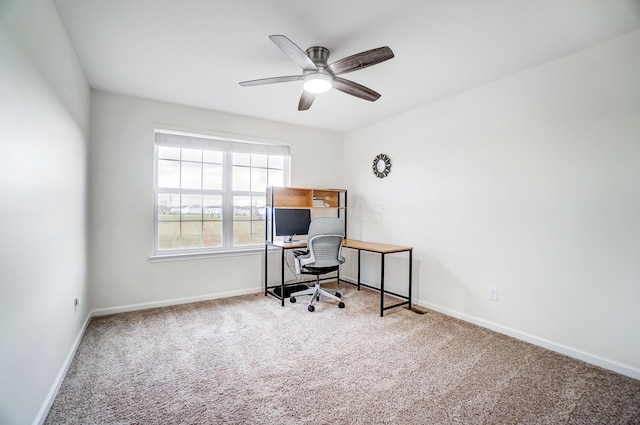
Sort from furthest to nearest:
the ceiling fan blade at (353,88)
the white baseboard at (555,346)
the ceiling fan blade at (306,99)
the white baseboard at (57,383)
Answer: the ceiling fan blade at (306,99), the ceiling fan blade at (353,88), the white baseboard at (555,346), the white baseboard at (57,383)

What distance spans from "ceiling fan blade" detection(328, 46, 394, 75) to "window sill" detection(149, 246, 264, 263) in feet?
8.74

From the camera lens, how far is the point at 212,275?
3891 millimetres

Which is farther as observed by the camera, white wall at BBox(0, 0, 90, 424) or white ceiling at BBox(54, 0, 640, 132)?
white ceiling at BBox(54, 0, 640, 132)

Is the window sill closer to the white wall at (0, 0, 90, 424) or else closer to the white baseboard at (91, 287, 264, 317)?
the white baseboard at (91, 287, 264, 317)

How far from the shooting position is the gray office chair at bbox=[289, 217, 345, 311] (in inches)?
140

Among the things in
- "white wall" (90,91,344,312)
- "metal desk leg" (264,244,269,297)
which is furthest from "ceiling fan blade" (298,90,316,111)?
"metal desk leg" (264,244,269,297)

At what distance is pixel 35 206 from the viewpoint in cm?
166

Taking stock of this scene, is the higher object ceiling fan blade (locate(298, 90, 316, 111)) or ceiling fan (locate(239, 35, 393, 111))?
ceiling fan (locate(239, 35, 393, 111))

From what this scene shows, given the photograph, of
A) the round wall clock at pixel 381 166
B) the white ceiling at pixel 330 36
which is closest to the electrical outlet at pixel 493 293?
the round wall clock at pixel 381 166

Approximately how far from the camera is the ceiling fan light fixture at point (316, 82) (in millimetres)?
2303

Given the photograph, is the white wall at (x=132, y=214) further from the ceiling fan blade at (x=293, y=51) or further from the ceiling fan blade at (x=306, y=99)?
the ceiling fan blade at (x=293, y=51)

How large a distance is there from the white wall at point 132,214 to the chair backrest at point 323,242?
45.4 inches

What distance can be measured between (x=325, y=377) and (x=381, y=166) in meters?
2.91

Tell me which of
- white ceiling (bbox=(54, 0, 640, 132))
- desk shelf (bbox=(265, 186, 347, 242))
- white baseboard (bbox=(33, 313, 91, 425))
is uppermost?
white ceiling (bbox=(54, 0, 640, 132))
